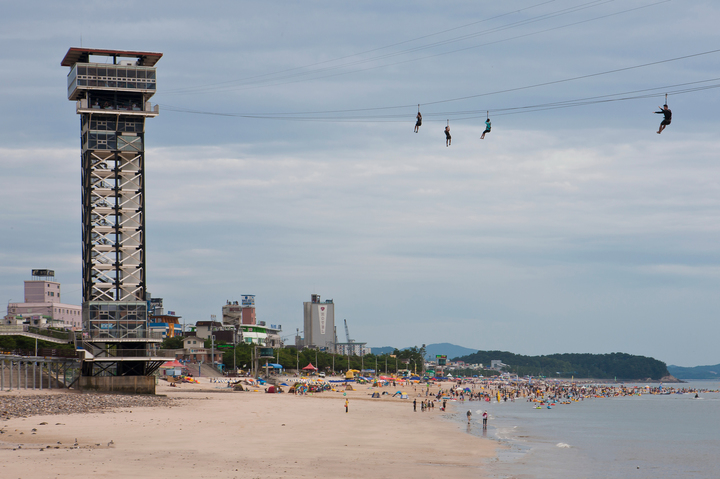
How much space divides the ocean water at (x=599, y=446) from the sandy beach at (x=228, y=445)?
248cm

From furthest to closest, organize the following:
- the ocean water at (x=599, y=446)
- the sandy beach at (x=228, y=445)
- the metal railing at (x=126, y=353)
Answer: the metal railing at (x=126, y=353) < the ocean water at (x=599, y=446) < the sandy beach at (x=228, y=445)

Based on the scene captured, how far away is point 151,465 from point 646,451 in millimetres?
33394

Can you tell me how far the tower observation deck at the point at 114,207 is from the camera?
65.9 m

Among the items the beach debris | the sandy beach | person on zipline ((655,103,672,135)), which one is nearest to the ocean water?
the sandy beach

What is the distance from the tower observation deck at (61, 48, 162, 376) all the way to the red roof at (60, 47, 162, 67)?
0.32 ft

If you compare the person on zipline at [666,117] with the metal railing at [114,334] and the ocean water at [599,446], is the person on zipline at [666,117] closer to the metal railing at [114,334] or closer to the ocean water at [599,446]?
the ocean water at [599,446]

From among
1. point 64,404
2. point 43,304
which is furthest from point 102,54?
point 43,304

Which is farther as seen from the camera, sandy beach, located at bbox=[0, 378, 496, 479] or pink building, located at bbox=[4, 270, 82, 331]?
pink building, located at bbox=[4, 270, 82, 331]

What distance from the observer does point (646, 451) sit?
46688 mm

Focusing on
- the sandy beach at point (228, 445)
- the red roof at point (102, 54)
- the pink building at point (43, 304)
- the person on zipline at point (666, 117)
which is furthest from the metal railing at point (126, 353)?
the pink building at point (43, 304)

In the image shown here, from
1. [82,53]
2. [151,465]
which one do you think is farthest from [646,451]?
[82,53]

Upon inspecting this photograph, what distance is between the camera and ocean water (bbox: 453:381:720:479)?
36.2 meters

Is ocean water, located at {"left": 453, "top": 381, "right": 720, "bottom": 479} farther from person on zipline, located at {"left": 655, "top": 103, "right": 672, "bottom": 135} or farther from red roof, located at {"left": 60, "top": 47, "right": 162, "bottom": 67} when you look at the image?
red roof, located at {"left": 60, "top": 47, "right": 162, "bottom": 67}

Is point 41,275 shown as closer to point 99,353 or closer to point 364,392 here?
point 364,392
